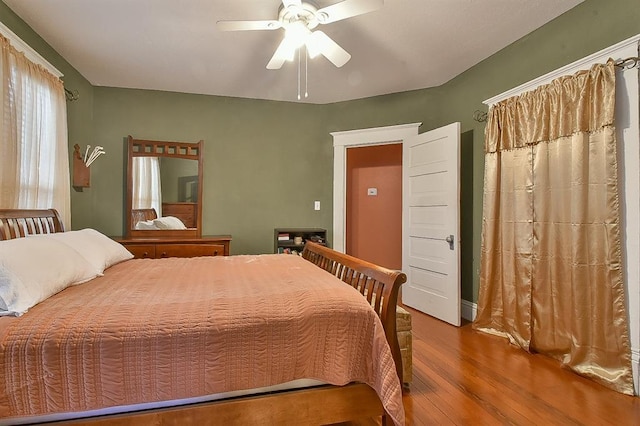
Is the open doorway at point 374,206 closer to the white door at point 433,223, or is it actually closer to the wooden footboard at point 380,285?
the white door at point 433,223

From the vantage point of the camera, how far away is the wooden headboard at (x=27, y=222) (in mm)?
1991

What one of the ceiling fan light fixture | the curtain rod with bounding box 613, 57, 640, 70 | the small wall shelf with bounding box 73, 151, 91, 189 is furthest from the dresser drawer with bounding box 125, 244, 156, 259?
the curtain rod with bounding box 613, 57, 640, 70

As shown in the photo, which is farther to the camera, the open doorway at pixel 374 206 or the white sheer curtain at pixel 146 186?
the open doorway at pixel 374 206

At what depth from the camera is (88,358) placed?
117 centimetres

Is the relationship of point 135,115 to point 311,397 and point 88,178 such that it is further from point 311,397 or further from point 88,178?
point 311,397

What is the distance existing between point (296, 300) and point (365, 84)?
9.67ft

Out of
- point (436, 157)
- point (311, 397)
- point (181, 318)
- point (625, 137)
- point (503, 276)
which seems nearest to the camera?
point (181, 318)

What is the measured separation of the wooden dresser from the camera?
3.35m

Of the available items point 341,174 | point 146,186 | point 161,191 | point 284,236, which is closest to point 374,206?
point 341,174

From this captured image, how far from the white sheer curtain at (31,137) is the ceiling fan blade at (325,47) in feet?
6.59

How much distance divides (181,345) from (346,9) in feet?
6.22

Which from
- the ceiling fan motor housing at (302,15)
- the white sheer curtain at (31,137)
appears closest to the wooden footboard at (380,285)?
the ceiling fan motor housing at (302,15)

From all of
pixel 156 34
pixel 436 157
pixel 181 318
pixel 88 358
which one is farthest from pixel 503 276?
pixel 156 34

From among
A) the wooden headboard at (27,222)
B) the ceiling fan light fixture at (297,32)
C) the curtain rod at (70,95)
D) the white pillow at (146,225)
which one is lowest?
the white pillow at (146,225)
